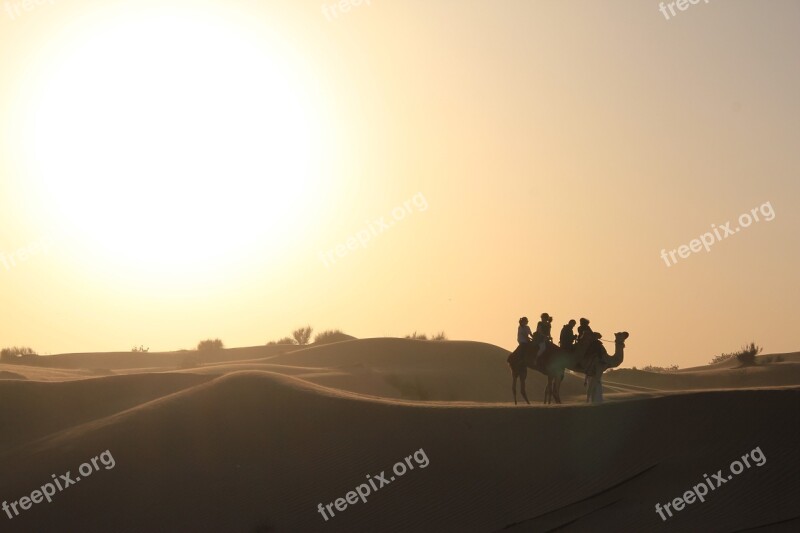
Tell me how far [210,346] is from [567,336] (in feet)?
137

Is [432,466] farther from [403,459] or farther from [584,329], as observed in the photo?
[584,329]

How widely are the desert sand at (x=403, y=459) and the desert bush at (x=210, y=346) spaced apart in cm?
3700

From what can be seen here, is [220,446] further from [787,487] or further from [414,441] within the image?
[787,487]

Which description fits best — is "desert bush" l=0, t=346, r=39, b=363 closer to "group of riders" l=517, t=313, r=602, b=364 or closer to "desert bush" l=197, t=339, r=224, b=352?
"desert bush" l=197, t=339, r=224, b=352

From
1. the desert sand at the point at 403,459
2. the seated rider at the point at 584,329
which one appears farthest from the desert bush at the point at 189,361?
the seated rider at the point at 584,329

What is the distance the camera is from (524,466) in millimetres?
20625

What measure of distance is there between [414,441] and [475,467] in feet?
5.59

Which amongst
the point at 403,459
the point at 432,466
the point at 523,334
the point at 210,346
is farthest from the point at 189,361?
the point at 432,466

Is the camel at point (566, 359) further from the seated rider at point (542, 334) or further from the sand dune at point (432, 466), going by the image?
the sand dune at point (432, 466)

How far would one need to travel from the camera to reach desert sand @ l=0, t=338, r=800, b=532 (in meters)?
19.1

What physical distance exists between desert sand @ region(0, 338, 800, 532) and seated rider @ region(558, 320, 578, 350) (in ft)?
12.2

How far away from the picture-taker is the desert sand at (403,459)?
19125 mm

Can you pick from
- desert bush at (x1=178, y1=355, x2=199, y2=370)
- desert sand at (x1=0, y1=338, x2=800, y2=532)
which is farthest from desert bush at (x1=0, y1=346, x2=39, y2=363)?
desert sand at (x1=0, y1=338, x2=800, y2=532)

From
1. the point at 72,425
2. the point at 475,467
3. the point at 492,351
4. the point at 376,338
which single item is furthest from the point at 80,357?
the point at 475,467
